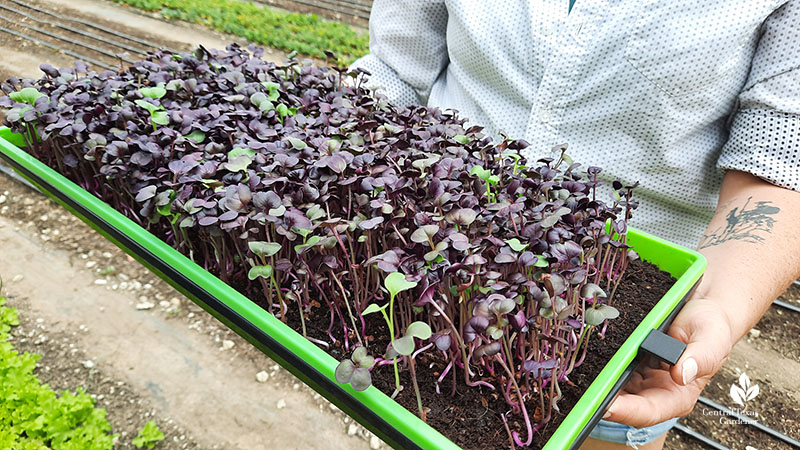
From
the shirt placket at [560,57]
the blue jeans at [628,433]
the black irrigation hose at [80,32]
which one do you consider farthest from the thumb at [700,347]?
the black irrigation hose at [80,32]

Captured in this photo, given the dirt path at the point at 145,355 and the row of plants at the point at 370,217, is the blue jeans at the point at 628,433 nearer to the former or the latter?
the row of plants at the point at 370,217

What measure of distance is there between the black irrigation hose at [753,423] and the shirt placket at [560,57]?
1.25 m

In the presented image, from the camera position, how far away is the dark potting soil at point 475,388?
0.75 meters

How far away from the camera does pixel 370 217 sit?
0.91 m

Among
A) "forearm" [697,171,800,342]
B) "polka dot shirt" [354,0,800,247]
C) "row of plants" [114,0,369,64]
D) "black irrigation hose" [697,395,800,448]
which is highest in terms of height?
"polka dot shirt" [354,0,800,247]

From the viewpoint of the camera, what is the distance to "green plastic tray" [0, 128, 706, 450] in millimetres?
708

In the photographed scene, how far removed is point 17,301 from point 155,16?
3619 mm

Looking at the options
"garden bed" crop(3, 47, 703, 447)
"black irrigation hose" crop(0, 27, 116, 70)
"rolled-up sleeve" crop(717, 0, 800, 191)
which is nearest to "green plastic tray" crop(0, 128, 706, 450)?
"garden bed" crop(3, 47, 703, 447)

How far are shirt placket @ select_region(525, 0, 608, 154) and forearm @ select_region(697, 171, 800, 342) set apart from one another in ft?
1.31

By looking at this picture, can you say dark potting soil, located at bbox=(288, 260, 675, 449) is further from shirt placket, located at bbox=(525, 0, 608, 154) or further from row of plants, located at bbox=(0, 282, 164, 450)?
row of plants, located at bbox=(0, 282, 164, 450)

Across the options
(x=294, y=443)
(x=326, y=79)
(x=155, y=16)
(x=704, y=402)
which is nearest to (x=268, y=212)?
(x=326, y=79)

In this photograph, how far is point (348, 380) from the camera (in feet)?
2.32

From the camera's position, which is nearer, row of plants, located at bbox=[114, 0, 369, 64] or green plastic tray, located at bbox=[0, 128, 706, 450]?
green plastic tray, located at bbox=[0, 128, 706, 450]

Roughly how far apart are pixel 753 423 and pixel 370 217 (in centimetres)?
170
